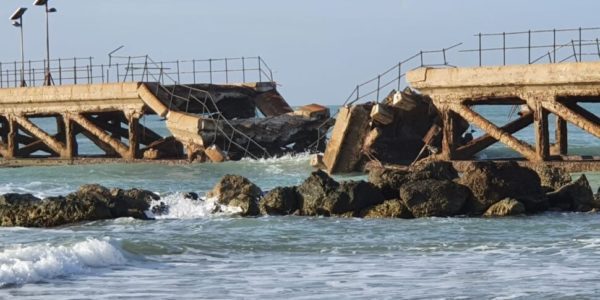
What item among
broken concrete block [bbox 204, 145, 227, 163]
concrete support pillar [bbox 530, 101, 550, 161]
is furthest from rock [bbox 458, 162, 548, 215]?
broken concrete block [bbox 204, 145, 227, 163]

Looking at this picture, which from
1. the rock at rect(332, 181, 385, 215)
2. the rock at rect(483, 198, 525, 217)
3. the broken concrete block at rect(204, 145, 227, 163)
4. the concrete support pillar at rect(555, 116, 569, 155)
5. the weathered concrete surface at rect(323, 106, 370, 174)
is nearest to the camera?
the rock at rect(483, 198, 525, 217)

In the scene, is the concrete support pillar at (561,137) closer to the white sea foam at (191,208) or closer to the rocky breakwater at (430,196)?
the rocky breakwater at (430,196)

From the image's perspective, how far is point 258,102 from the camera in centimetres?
3803

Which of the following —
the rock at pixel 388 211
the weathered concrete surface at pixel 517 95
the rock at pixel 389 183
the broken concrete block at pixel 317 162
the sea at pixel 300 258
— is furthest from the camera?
the broken concrete block at pixel 317 162

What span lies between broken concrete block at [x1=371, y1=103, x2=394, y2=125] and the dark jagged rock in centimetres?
888

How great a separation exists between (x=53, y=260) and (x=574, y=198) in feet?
30.3

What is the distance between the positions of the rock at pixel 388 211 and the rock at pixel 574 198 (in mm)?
2457

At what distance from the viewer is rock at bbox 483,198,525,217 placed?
66.8 ft

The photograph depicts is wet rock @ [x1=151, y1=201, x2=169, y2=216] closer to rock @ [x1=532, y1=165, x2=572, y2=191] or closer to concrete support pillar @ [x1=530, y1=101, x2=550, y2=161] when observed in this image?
rock @ [x1=532, y1=165, x2=572, y2=191]

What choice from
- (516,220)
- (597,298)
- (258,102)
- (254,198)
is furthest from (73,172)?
(597,298)

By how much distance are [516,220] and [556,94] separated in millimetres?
7912

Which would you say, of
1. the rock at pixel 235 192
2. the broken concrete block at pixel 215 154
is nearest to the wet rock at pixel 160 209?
the rock at pixel 235 192

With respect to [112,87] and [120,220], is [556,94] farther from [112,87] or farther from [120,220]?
[112,87]

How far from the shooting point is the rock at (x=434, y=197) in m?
20.4
